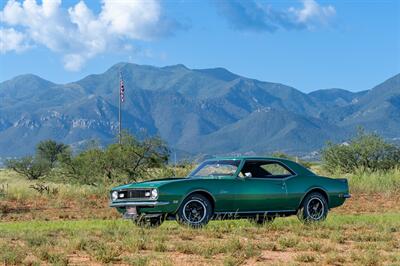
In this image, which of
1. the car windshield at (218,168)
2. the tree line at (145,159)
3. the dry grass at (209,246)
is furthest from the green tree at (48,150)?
the dry grass at (209,246)

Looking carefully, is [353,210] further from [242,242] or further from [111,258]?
[111,258]

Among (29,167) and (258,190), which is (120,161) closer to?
(258,190)

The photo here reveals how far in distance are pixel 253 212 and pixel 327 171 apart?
29.7m

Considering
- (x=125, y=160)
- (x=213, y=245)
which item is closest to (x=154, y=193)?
(x=213, y=245)

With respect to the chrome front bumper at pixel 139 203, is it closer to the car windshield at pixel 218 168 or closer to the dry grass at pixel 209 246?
the dry grass at pixel 209 246

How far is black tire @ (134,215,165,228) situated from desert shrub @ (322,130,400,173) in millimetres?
26741

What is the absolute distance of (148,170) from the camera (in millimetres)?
39250

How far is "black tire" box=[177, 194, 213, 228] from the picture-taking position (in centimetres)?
1496

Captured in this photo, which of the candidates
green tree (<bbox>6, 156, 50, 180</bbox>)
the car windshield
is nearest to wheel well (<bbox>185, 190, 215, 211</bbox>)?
the car windshield

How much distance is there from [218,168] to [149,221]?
195 cm

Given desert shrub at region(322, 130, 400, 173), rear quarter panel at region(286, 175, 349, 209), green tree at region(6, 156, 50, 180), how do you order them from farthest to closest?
green tree at region(6, 156, 50, 180) → desert shrub at region(322, 130, 400, 173) → rear quarter panel at region(286, 175, 349, 209)

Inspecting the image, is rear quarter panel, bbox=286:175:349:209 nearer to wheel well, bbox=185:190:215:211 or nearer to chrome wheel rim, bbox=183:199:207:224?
wheel well, bbox=185:190:215:211

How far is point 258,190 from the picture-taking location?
1586 cm

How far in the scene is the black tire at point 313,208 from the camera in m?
16.4
